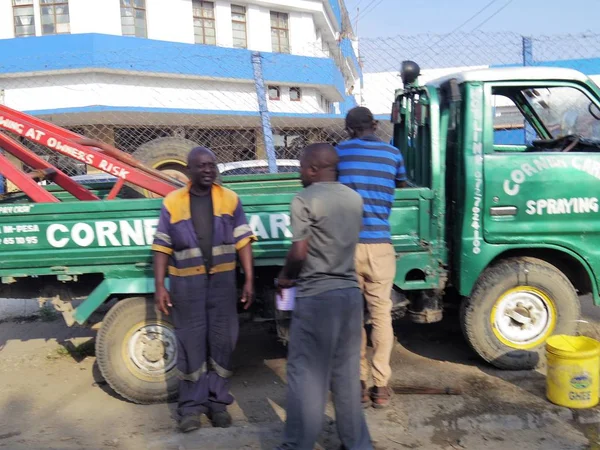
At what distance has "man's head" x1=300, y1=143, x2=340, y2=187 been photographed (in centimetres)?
282

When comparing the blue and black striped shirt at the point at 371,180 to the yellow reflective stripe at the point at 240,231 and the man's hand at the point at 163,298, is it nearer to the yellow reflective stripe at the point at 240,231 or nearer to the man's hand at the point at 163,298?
the yellow reflective stripe at the point at 240,231

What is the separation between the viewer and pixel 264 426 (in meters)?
3.56

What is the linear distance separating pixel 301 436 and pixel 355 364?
0.45 m

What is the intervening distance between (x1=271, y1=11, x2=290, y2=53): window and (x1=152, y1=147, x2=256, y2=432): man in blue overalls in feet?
73.2

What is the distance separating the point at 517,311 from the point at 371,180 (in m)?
1.67

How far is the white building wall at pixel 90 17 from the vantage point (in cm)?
2017

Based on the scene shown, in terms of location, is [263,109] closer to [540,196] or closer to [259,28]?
[540,196]

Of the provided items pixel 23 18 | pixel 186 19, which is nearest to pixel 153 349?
pixel 186 19

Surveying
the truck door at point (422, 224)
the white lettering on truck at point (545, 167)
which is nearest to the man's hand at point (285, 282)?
the truck door at point (422, 224)

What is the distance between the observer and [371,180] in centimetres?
365

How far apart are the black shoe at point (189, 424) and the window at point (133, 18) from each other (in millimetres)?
20292

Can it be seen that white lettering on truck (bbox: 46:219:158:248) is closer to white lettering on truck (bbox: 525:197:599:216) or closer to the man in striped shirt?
the man in striped shirt

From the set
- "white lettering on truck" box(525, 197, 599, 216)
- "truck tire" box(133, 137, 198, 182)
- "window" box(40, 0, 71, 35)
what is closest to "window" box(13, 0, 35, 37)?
"window" box(40, 0, 71, 35)

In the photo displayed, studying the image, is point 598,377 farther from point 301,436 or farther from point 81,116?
point 81,116
